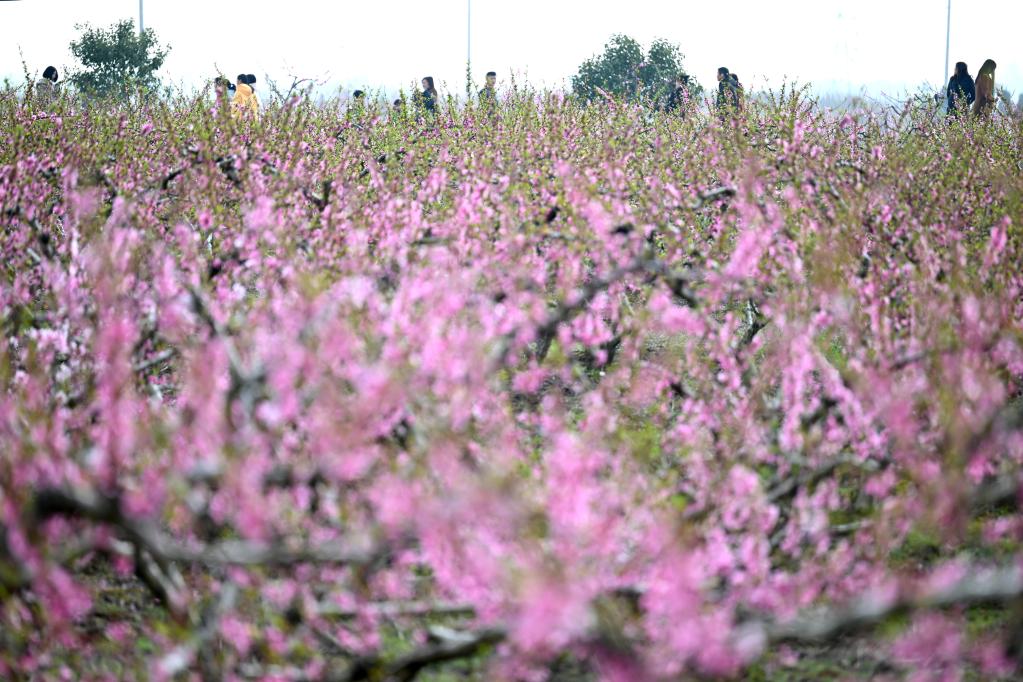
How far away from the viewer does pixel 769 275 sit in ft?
26.4

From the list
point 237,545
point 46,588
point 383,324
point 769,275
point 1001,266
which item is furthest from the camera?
point 769,275

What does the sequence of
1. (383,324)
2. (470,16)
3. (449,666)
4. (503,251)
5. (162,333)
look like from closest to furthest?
(383,324) < (449,666) < (162,333) < (503,251) < (470,16)

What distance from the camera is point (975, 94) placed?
19.5 m

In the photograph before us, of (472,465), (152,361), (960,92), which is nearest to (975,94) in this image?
(960,92)

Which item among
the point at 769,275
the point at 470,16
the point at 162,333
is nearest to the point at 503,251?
the point at 769,275

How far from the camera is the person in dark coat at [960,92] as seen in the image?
17.9 meters

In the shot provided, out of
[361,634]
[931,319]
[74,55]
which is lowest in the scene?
[361,634]

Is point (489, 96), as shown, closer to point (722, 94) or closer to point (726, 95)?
point (722, 94)

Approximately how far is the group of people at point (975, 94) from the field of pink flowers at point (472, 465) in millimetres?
10109

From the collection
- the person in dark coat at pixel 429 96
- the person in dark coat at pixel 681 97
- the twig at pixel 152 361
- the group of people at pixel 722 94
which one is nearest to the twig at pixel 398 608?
the twig at pixel 152 361

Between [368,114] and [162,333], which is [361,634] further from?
[368,114]

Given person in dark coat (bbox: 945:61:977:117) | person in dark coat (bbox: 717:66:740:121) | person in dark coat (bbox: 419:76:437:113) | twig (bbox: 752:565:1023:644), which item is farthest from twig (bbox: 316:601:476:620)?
person in dark coat (bbox: 945:61:977:117)

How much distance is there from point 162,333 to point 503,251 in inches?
103

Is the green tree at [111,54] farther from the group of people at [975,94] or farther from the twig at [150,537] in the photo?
the twig at [150,537]
